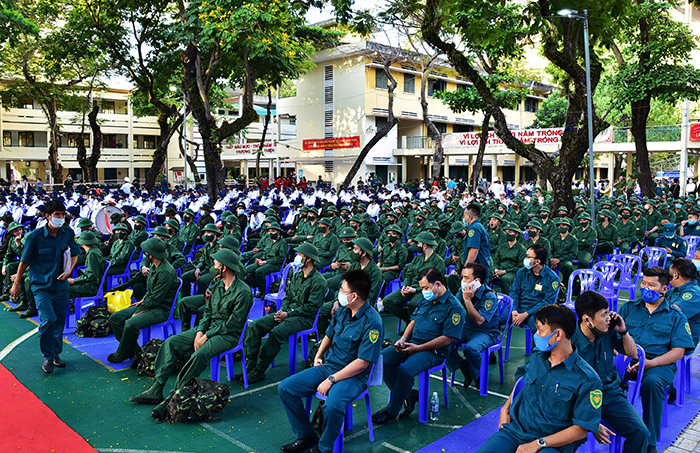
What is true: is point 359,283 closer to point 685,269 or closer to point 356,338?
point 356,338

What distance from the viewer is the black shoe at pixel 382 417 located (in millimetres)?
5277

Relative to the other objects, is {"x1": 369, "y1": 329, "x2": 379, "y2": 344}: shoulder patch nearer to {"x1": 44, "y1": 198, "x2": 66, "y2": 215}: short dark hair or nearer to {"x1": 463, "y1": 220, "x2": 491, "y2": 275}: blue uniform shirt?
{"x1": 463, "y1": 220, "x2": 491, "y2": 275}: blue uniform shirt

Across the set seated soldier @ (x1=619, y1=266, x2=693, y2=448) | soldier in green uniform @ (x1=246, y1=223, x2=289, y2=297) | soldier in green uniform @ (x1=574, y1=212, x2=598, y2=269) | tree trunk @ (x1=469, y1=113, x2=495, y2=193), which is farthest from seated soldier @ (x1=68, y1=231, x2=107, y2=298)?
tree trunk @ (x1=469, y1=113, x2=495, y2=193)

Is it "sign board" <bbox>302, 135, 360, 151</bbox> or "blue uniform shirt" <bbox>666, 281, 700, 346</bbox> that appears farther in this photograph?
"sign board" <bbox>302, 135, 360, 151</bbox>

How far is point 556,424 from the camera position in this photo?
366cm

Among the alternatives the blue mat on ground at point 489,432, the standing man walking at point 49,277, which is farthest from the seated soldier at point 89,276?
the blue mat on ground at point 489,432

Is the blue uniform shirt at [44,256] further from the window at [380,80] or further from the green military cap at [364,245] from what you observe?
the window at [380,80]

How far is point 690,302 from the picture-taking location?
5332 millimetres

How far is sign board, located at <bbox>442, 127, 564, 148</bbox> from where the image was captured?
2808 cm

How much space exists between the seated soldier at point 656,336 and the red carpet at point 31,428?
4715 millimetres

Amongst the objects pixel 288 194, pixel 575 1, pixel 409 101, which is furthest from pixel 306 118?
pixel 575 1

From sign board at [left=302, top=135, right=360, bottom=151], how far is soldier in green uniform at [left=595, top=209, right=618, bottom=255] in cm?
2394

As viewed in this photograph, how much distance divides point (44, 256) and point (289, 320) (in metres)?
2.99

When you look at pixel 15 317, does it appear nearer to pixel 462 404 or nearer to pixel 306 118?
pixel 462 404
